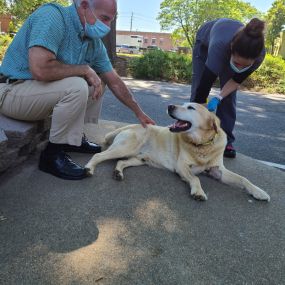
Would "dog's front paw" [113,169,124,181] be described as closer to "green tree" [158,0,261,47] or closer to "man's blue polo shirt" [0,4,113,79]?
"man's blue polo shirt" [0,4,113,79]

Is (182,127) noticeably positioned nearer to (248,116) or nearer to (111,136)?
(111,136)

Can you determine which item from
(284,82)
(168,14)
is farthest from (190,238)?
(168,14)

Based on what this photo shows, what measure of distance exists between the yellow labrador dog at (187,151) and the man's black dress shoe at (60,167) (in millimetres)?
174

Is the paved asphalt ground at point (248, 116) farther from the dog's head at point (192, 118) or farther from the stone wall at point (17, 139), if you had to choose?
the stone wall at point (17, 139)

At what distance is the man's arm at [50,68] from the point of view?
2719 millimetres

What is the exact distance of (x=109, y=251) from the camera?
2.24 m

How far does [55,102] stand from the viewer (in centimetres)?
293

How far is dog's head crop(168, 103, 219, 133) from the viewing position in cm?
349

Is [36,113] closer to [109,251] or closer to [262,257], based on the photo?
[109,251]

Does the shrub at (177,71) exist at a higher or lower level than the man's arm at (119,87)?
lower

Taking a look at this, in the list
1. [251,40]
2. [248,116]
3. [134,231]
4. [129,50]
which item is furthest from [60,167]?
[129,50]

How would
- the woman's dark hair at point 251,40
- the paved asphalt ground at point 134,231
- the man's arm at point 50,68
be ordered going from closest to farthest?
the paved asphalt ground at point 134,231, the man's arm at point 50,68, the woman's dark hair at point 251,40

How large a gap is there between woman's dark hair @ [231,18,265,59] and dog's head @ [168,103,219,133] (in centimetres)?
65

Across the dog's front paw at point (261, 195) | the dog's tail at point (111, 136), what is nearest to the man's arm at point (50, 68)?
the dog's tail at point (111, 136)
